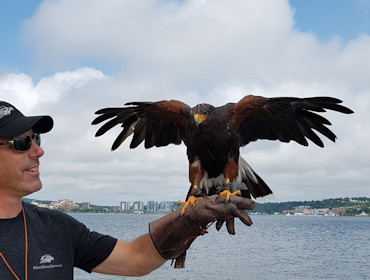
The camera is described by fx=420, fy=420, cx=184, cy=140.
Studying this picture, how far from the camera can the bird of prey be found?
3.76 metres

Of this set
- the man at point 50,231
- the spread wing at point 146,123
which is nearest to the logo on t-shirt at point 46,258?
the man at point 50,231

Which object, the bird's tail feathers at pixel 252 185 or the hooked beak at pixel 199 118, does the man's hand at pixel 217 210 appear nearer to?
the hooked beak at pixel 199 118

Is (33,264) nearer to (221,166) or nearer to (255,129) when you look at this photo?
(221,166)

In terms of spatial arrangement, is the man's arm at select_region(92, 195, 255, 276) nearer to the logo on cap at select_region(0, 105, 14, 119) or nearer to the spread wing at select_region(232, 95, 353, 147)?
the logo on cap at select_region(0, 105, 14, 119)

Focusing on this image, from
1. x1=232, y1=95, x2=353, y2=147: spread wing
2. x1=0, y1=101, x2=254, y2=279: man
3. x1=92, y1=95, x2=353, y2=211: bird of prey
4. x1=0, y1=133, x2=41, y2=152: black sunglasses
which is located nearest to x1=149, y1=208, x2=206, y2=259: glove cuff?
x1=0, y1=101, x2=254, y2=279: man

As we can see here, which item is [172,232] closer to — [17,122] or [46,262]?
[46,262]

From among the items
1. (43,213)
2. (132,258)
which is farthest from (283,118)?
(43,213)

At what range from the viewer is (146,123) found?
14.3 feet

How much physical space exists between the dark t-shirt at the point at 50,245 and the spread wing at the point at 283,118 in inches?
71.1

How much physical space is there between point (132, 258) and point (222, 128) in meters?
1.51

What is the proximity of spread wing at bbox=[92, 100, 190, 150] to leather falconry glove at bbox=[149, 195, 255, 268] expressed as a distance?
1.40 m

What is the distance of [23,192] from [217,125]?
1.89 metres

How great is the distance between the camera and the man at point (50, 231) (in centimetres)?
238

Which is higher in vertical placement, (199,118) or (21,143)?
(199,118)
